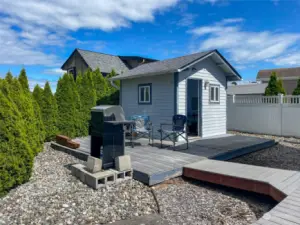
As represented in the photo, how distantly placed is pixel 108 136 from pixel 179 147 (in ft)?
8.89

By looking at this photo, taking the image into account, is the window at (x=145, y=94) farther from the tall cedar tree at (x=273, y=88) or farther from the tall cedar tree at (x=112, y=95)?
the tall cedar tree at (x=273, y=88)

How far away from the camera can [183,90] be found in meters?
6.88

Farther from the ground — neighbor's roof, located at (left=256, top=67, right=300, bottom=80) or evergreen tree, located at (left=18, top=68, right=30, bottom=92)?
neighbor's roof, located at (left=256, top=67, right=300, bottom=80)

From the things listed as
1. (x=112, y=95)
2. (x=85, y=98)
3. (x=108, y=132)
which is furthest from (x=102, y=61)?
(x=108, y=132)

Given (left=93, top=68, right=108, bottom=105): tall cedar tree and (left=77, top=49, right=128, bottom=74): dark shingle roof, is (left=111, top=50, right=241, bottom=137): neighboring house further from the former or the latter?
(left=77, top=49, right=128, bottom=74): dark shingle roof

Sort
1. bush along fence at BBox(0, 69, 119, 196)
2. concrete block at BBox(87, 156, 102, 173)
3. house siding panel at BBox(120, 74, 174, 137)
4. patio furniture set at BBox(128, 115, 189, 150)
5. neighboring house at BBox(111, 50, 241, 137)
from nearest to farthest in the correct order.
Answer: bush along fence at BBox(0, 69, 119, 196), concrete block at BBox(87, 156, 102, 173), patio furniture set at BBox(128, 115, 189, 150), neighboring house at BBox(111, 50, 241, 137), house siding panel at BBox(120, 74, 174, 137)

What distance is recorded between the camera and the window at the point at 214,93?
795cm

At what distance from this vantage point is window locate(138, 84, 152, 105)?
301 inches

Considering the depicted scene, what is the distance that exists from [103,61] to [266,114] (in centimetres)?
1187

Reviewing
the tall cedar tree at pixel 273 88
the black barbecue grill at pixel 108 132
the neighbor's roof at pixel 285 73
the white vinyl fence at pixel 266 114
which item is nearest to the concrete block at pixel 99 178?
the black barbecue grill at pixel 108 132

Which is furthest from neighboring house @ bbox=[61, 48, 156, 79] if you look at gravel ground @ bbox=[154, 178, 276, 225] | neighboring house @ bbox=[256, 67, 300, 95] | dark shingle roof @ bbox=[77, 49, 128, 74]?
neighboring house @ bbox=[256, 67, 300, 95]

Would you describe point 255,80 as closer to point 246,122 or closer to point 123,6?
point 246,122

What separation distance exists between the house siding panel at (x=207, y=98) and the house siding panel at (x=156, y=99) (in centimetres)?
37

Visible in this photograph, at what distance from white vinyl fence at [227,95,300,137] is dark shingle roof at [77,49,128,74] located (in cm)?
910
